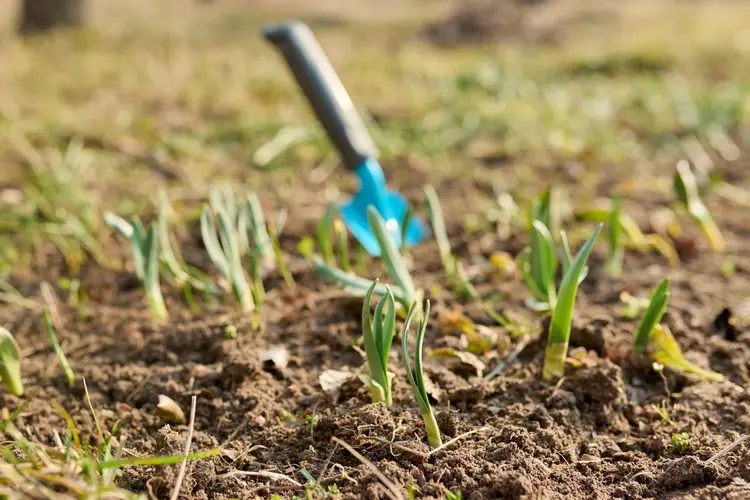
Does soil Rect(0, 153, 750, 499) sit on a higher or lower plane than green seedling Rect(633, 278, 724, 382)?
lower

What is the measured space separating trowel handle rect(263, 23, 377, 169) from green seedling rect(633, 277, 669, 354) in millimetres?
1127

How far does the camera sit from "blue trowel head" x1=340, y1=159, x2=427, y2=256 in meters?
2.46

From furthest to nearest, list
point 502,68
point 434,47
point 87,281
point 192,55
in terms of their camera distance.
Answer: point 434,47
point 192,55
point 502,68
point 87,281

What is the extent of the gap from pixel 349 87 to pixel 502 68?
0.99 meters

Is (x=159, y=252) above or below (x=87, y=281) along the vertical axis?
above

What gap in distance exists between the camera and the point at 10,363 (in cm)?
155

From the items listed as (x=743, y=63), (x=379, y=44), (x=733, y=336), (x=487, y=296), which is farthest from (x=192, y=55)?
(x=733, y=336)

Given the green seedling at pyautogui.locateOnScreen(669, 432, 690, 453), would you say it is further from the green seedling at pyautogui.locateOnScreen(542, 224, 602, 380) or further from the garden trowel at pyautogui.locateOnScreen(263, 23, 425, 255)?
the garden trowel at pyautogui.locateOnScreen(263, 23, 425, 255)

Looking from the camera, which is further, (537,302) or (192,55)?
(192,55)

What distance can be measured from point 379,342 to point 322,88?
119 centimetres

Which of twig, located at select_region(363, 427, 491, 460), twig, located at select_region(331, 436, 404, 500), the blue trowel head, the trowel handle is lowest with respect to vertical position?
the blue trowel head

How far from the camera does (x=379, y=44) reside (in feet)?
20.6

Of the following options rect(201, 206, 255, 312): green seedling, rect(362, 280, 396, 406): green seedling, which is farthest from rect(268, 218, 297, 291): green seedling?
rect(362, 280, 396, 406): green seedling

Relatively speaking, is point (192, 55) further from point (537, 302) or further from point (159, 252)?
point (537, 302)
